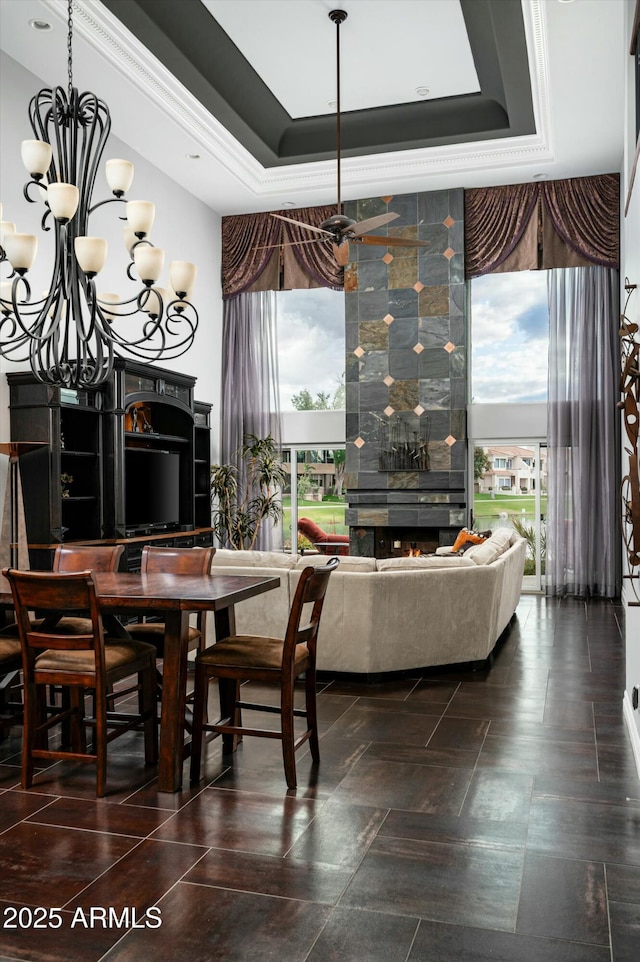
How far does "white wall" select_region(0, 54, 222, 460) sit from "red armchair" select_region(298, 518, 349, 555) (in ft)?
4.74

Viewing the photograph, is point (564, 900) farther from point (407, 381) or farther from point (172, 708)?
point (407, 381)

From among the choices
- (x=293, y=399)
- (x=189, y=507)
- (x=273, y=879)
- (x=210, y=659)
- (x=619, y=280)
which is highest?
(x=619, y=280)

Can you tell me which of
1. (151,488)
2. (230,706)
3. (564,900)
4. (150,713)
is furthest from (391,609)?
(151,488)

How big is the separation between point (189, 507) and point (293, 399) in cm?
253

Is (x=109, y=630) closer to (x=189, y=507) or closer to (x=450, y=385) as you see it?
(x=189, y=507)

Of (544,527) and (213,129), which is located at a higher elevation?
(213,129)

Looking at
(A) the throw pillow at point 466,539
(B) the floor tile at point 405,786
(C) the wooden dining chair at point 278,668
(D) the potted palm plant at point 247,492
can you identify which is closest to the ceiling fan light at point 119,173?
(C) the wooden dining chair at point 278,668

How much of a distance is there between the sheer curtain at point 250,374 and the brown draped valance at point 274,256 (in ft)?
0.73

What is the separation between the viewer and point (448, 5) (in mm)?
6258

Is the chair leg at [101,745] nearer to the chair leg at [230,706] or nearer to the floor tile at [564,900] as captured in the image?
the chair leg at [230,706]

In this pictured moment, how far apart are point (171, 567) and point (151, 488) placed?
11.0ft

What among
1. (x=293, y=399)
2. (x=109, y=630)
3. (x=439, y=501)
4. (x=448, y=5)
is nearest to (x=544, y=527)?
(x=439, y=501)

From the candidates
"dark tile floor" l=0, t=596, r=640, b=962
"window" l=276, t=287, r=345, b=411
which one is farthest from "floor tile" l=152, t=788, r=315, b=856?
"window" l=276, t=287, r=345, b=411

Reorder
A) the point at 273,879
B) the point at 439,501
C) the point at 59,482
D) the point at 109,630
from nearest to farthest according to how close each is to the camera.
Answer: the point at 273,879, the point at 109,630, the point at 59,482, the point at 439,501
